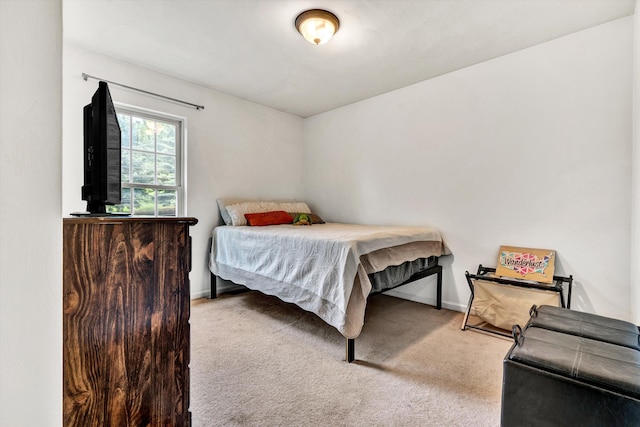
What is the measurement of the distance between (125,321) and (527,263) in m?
2.74

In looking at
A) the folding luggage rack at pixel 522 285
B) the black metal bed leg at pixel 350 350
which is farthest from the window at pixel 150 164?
the folding luggage rack at pixel 522 285

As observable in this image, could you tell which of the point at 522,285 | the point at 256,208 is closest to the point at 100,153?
the point at 256,208

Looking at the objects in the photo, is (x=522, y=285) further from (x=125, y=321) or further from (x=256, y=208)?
(x=256, y=208)

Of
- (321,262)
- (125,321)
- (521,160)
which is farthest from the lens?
(521,160)

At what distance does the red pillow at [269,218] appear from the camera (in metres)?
3.23

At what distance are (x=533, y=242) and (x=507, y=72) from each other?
1498 millimetres

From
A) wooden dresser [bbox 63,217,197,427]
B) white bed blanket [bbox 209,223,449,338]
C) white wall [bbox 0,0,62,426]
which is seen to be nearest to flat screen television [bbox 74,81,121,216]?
wooden dresser [bbox 63,217,197,427]

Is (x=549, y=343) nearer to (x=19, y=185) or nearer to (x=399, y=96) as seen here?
(x=19, y=185)

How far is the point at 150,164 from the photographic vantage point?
2.98m

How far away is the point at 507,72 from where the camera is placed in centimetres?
254

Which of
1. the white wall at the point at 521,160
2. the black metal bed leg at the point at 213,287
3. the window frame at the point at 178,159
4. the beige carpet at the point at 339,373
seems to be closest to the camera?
the beige carpet at the point at 339,373

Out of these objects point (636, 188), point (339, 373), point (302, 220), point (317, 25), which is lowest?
point (339, 373)

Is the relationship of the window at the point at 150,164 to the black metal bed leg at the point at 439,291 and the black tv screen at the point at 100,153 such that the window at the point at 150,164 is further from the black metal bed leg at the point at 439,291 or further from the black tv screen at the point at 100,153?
the black metal bed leg at the point at 439,291

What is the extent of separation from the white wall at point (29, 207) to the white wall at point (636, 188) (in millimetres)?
2775
